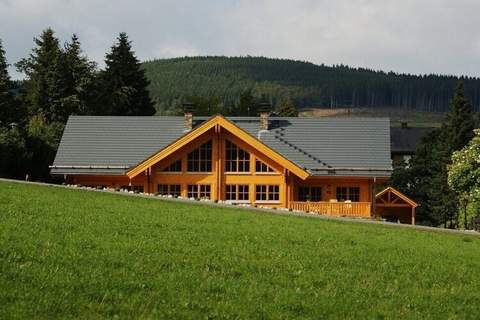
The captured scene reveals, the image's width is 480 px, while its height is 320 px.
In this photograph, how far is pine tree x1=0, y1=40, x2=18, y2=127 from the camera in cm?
6028

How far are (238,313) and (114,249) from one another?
→ 4.32 m

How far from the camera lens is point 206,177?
44.6 metres

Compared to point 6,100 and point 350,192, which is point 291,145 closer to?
point 350,192

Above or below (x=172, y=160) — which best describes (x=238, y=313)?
below

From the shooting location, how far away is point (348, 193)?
44375mm

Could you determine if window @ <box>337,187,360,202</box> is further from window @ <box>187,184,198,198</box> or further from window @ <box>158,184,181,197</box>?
window @ <box>158,184,181,197</box>

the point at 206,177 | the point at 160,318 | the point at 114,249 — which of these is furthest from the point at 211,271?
the point at 206,177

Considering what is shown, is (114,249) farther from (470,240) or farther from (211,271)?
(470,240)

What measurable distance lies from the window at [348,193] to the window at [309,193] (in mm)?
1082

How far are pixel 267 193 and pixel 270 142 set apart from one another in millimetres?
3484

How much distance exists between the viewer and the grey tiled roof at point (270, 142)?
44469 millimetres

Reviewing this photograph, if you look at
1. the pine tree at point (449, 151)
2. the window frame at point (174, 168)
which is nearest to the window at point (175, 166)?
the window frame at point (174, 168)

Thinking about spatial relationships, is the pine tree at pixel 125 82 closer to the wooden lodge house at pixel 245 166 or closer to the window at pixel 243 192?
the wooden lodge house at pixel 245 166

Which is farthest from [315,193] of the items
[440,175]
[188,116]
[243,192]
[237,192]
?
[440,175]
